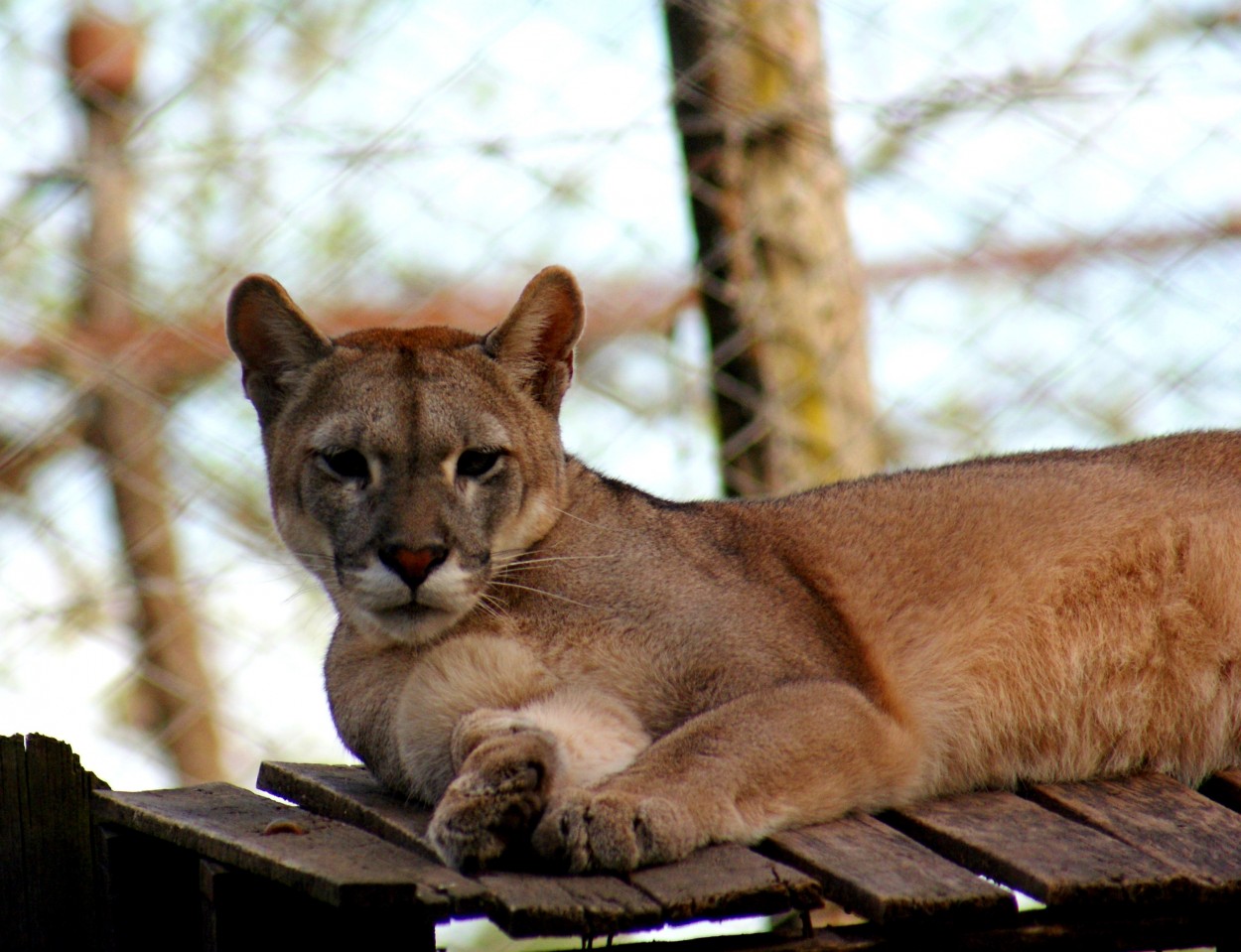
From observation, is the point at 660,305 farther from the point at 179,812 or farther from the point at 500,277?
the point at 179,812

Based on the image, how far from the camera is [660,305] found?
22.0 feet

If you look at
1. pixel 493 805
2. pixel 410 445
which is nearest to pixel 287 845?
pixel 493 805

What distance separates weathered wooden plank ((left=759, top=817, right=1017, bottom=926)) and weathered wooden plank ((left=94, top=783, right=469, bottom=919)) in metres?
0.66

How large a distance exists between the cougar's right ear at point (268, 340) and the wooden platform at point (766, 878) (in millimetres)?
1053

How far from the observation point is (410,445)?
3740 millimetres

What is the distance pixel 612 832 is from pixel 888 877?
49 centimetres

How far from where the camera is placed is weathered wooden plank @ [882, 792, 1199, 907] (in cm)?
290

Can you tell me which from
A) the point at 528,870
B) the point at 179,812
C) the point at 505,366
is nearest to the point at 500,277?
the point at 505,366

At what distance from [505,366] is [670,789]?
136 cm

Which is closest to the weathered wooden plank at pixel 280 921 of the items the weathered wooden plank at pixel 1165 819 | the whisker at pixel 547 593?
the whisker at pixel 547 593

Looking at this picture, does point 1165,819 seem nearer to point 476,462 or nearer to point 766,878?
point 766,878

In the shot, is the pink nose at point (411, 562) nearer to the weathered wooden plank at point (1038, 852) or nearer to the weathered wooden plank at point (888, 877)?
the weathered wooden plank at point (888, 877)

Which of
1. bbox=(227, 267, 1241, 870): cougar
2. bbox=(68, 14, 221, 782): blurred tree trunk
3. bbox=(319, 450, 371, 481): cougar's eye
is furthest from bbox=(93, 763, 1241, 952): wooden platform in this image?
bbox=(68, 14, 221, 782): blurred tree trunk

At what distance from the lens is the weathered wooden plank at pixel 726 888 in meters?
2.75
